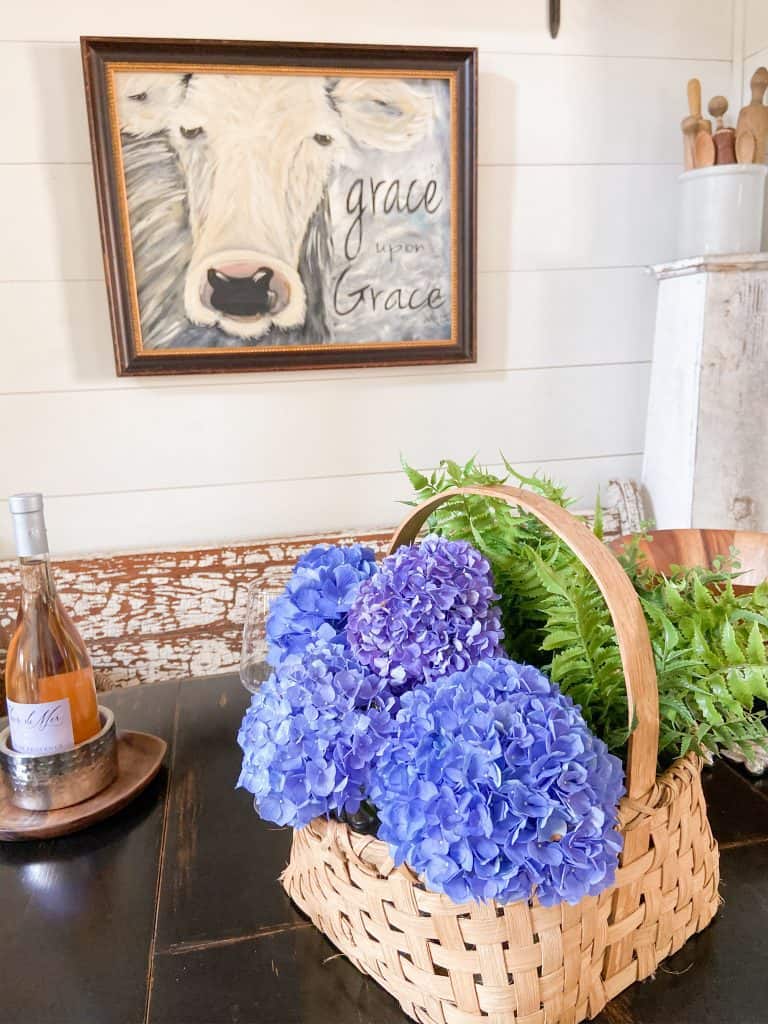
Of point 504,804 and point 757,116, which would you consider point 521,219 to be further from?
point 504,804

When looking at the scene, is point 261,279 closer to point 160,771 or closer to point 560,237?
point 560,237

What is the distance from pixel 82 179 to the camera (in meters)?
1.36

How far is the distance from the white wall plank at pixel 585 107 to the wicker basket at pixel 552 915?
1.25 metres

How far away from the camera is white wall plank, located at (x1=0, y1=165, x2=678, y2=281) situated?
1.36 m

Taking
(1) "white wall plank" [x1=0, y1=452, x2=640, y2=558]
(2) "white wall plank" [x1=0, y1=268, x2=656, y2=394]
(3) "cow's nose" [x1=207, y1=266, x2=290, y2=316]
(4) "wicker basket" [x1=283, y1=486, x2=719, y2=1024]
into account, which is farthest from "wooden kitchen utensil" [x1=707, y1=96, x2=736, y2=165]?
(4) "wicker basket" [x1=283, y1=486, x2=719, y2=1024]

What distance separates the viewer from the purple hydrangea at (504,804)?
39 centimetres

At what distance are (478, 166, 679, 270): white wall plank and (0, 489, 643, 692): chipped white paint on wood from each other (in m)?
0.69

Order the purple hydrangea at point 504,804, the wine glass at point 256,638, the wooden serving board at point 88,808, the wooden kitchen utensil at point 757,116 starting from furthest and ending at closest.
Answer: the wooden kitchen utensil at point 757,116 < the wine glass at point 256,638 < the wooden serving board at point 88,808 < the purple hydrangea at point 504,804

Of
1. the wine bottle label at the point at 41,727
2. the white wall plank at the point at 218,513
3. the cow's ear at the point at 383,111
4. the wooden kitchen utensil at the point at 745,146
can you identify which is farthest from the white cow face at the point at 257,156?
the wine bottle label at the point at 41,727

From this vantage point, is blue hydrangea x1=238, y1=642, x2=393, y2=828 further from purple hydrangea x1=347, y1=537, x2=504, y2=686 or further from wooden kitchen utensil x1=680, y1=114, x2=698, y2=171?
wooden kitchen utensil x1=680, y1=114, x2=698, y2=171

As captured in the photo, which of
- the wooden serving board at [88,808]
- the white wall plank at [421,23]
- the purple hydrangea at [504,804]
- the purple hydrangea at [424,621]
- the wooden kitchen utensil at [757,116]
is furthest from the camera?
the wooden kitchen utensil at [757,116]

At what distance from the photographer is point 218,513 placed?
1.55 meters

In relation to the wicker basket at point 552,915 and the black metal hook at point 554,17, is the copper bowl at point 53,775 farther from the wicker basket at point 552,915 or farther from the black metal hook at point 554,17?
the black metal hook at point 554,17

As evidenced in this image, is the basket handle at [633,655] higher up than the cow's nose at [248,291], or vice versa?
the cow's nose at [248,291]
